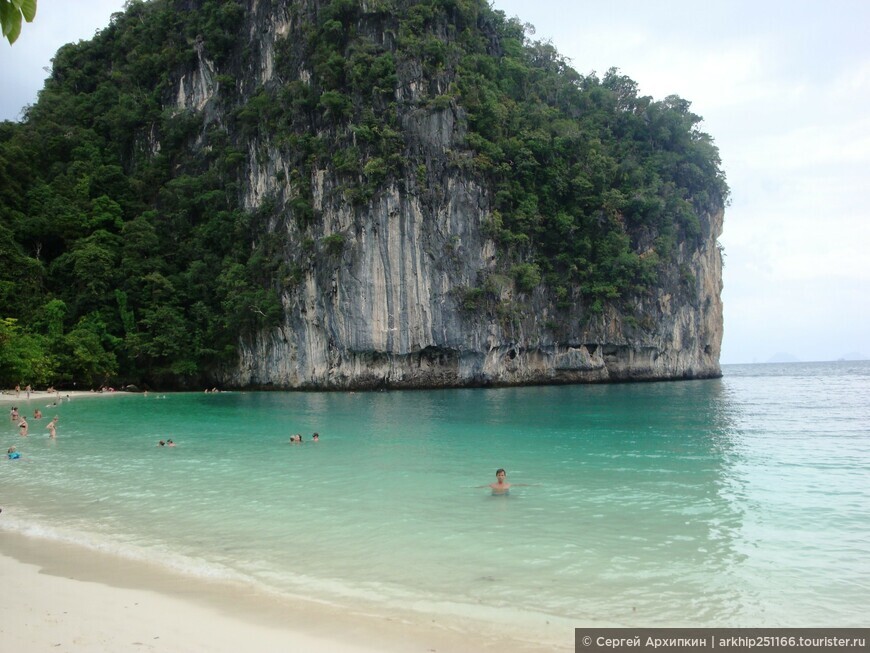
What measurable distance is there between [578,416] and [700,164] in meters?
35.2

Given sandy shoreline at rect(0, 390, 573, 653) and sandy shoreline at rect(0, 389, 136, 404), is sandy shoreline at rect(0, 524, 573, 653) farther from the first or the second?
sandy shoreline at rect(0, 389, 136, 404)

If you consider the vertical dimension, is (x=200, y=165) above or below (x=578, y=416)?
above

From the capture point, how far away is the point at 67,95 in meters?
51.3

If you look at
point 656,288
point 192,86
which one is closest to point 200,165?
Result: point 192,86

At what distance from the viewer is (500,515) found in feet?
27.4

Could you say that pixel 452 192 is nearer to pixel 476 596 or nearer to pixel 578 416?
pixel 578 416

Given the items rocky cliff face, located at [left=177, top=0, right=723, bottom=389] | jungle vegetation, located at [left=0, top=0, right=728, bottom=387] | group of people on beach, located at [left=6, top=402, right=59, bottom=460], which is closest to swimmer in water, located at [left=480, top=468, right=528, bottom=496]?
group of people on beach, located at [left=6, top=402, right=59, bottom=460]

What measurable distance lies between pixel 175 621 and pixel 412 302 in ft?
108

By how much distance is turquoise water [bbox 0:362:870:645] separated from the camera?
5504mm

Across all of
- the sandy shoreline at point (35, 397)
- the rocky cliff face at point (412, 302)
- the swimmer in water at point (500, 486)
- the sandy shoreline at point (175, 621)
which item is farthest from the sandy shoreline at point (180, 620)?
the rocky cliff face at point (412, 302)

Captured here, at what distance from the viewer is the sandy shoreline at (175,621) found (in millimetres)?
4402

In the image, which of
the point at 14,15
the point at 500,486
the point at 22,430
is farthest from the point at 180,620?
the point at 22,430

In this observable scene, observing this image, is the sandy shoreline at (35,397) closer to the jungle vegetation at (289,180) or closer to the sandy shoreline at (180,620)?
the jungle vegetation at (289,180)

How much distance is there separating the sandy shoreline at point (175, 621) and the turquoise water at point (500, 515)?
1.03 ft
